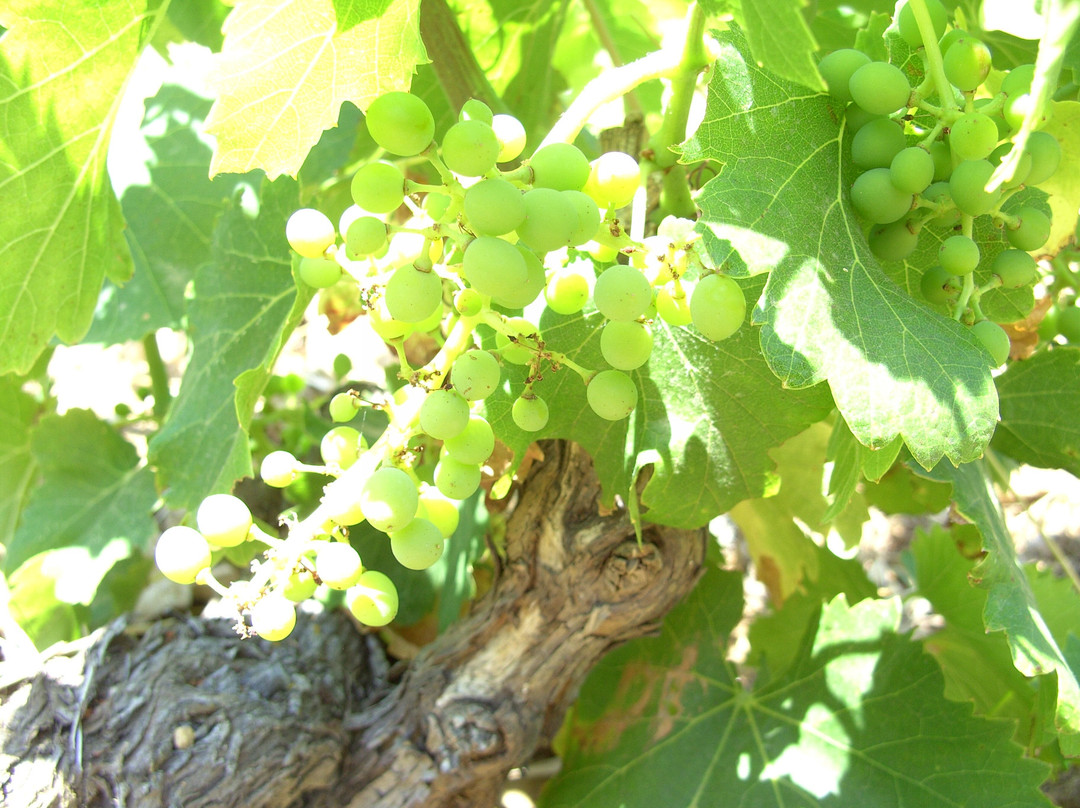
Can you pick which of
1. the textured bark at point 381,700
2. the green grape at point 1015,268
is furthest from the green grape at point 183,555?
the green grape at point 1015,268

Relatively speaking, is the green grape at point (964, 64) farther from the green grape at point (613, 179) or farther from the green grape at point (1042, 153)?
the green grape at point (613, 179)

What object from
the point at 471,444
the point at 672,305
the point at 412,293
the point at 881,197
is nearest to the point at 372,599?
the point at 471,444

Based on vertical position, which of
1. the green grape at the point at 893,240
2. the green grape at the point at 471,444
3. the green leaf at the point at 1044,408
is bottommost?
the green leaf at the point at 1044,408

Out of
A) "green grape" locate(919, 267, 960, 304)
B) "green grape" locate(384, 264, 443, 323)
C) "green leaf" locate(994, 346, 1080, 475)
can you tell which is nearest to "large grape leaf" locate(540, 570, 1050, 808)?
"green leaf" locate(994, 346, 1080, 475)

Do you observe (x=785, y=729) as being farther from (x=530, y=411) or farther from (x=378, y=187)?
(x=378, y=187)

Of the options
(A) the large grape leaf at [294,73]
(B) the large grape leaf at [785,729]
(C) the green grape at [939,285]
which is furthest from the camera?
(B) the large grape leaf at [785,729]

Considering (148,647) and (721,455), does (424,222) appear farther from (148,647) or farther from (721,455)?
(148,647)

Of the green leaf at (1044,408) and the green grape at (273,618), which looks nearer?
the green grape at (273,618)
